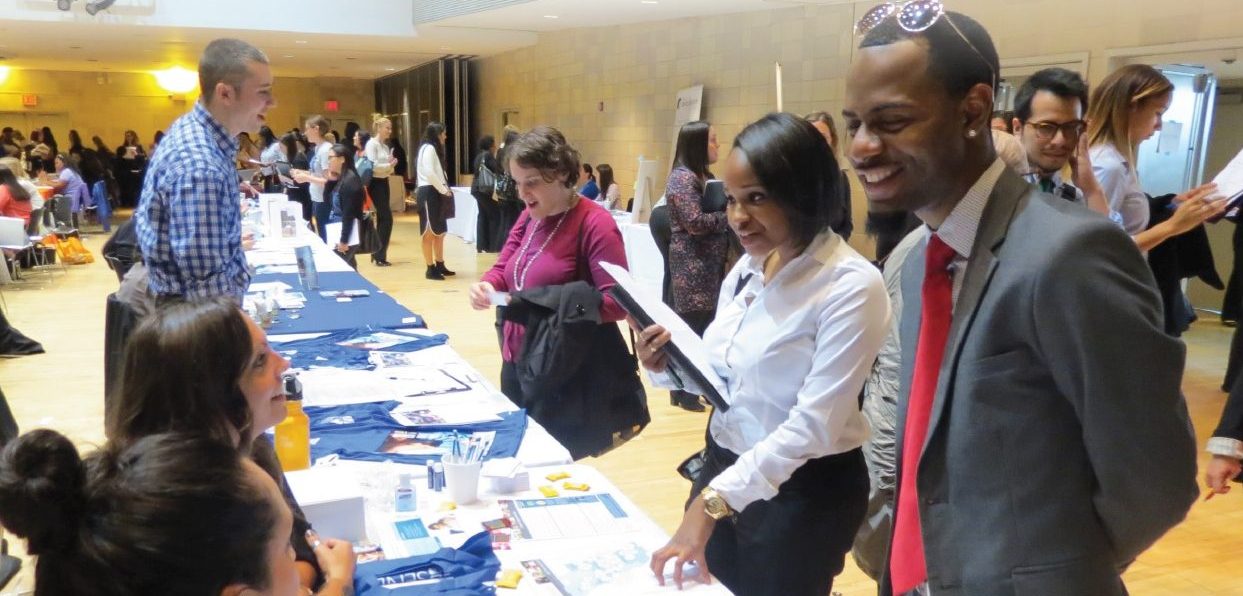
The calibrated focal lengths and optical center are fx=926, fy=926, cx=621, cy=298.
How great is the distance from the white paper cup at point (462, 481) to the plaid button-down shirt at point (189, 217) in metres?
1.26

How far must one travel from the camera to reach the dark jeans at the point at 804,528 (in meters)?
1.66

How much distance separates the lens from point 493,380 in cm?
543

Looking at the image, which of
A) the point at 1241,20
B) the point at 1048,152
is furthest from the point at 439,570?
the point at 1241,20

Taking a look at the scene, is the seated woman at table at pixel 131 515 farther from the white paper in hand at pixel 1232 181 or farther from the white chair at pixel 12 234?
the white chair at pixel 12 234

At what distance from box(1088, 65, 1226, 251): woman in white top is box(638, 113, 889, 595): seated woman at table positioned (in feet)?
5.58

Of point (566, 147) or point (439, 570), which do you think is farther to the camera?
point (566, 147)

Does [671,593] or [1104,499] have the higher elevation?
[1104,499]

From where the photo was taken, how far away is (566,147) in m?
2.75

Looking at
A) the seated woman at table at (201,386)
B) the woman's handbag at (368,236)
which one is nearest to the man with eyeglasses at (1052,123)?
the seated woman at table at (201,386)

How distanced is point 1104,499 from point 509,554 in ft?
3.38

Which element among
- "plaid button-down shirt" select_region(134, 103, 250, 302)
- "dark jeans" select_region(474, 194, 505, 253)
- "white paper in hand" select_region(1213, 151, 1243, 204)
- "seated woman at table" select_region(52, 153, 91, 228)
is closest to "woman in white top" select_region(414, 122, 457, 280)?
"dark jeans" select_region(474, 194, 505, 253)

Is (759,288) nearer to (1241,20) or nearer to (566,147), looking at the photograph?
(566,147)

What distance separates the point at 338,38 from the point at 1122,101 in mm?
12609

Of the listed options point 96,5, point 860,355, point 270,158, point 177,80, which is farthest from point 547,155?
point 177,80
